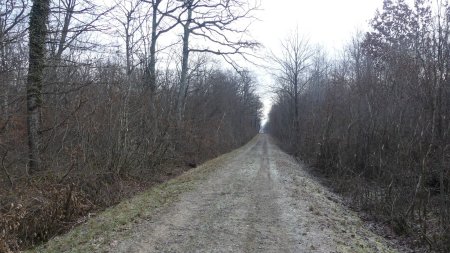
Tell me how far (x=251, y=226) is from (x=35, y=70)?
6.49 meters

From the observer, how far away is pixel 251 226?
27.1 feet

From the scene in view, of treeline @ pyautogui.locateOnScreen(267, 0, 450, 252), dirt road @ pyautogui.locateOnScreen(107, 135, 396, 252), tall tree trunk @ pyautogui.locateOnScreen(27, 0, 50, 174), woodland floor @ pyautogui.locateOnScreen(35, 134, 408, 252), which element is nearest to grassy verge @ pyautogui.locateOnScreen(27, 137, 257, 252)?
woodland floor @ pyautogui.locateOnScreen(35, 134, 408, 252)

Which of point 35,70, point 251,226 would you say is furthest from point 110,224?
point 35,70

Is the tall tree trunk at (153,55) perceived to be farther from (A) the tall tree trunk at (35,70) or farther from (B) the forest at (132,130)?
(A) the tall tree trunk at (35,70)

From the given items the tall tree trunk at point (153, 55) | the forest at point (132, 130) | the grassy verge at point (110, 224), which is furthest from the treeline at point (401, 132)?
the tall tree trunk at point (153, 55)

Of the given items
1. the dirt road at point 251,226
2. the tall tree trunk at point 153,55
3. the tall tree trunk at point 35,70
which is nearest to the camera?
the dirt road at point 251,226

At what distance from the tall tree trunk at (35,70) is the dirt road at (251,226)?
149 inches

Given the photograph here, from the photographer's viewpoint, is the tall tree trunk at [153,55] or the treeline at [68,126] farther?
the tall tree trunk at [153,55]

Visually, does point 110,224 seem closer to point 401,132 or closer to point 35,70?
point 35,70

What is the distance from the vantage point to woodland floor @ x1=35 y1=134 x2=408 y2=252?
7004 mm

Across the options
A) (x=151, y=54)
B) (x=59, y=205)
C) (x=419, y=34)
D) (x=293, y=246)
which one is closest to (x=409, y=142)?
(x=419, y=34)

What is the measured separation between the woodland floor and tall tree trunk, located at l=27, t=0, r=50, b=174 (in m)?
2.68

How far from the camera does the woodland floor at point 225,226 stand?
7.00 m

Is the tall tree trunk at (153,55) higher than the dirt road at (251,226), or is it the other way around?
the tall tree trunk at (153,55)
